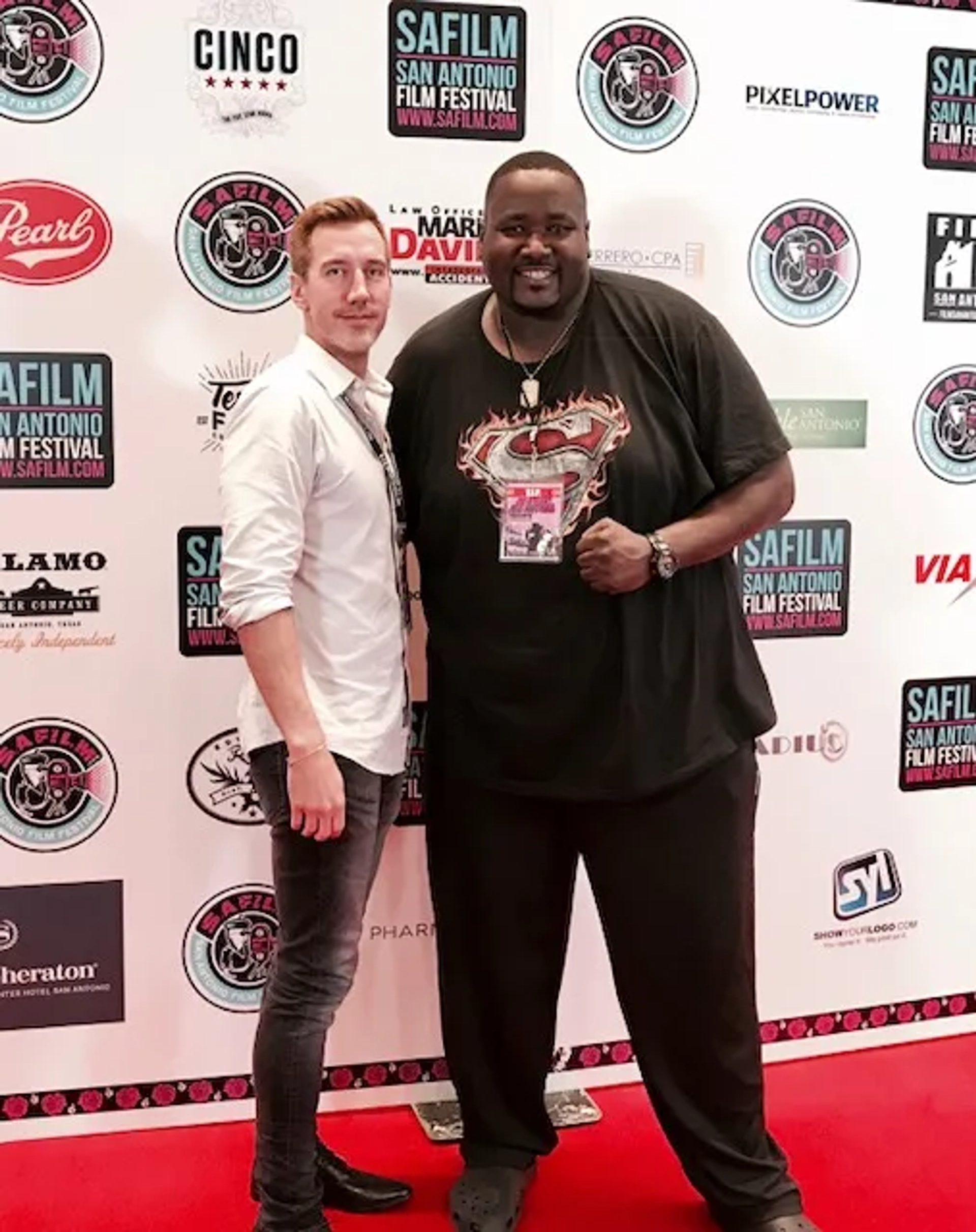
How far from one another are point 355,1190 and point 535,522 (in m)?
1.15

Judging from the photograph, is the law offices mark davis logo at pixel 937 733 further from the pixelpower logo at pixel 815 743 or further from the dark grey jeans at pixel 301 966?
the dark grey jeans at pixel 301 966

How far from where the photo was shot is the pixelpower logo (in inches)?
110

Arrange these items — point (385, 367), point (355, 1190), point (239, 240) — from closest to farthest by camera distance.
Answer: point (355, 1190), point (239, 240), point (385, 367)

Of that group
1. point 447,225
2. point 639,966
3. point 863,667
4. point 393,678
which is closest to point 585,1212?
point 639,966

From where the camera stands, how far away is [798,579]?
276cm

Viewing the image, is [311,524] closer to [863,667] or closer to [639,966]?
[639,966]

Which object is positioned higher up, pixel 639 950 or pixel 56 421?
pixel 56 421

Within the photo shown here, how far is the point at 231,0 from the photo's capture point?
7.82 feet

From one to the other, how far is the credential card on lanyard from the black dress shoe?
1.06 metres

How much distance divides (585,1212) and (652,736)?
832 millimetres

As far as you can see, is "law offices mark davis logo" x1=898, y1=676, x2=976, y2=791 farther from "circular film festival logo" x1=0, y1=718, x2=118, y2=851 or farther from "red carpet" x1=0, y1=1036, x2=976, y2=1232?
"circular film festival logo" x1=0, y1=718, x2=118, y2=851

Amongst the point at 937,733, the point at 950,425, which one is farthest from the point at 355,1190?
the point at 950,425

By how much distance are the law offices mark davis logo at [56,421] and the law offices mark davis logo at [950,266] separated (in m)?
1.58

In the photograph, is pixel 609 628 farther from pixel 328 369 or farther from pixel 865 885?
pixel 865 885
